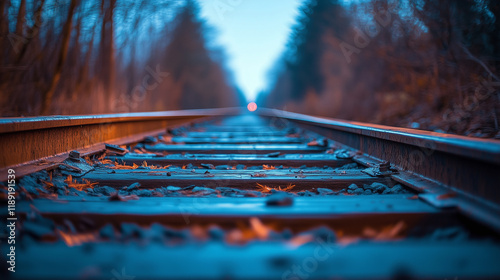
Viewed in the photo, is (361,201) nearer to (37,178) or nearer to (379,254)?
(379,254)

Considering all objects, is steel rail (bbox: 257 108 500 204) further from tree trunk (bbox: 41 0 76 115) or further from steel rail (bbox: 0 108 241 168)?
tree trunk (bbox: 41 0 76 115)

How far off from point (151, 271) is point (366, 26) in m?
13.8

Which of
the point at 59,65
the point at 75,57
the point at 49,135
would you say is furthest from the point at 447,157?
the point at 75,57

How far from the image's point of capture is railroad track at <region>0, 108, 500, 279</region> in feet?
3.67

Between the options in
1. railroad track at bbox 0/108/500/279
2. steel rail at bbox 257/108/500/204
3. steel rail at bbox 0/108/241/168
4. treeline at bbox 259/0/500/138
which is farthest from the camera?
treeline at bbox 259/0/500/138

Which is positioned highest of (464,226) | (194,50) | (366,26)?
(194,50)

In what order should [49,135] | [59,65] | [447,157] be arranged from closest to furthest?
1. [447,157]
2. [49,135]
3. [59,65]

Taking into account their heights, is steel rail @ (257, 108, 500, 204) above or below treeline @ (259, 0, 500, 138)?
below

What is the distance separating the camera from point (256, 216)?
1607 mm

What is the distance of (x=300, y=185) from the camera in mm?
2559

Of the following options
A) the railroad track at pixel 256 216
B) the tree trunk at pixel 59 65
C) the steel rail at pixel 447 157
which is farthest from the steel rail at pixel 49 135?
the tree trunk at pixel 59 65

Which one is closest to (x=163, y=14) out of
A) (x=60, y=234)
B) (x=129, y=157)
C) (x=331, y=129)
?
(x=331, y=129)

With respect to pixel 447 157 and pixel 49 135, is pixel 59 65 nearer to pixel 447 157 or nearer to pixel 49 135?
pixel 49 135

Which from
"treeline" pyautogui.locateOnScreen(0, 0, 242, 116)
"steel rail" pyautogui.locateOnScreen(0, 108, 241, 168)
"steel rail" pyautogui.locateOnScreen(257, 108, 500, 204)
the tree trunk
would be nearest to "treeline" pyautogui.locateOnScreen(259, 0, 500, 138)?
"steel rail" pyautogui.locateOnScreen(257, 108, 500, 204)
